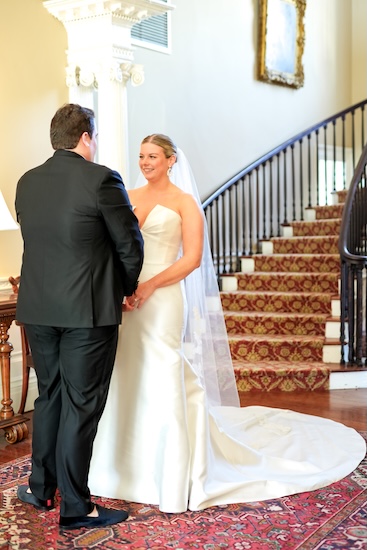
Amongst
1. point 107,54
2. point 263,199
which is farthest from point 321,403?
point 263,199

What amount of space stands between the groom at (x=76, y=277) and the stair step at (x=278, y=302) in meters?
3.82

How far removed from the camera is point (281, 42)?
873 centimetres

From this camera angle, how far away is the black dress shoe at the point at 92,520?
3004 mm

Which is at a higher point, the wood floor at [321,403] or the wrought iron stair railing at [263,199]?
the wrought iron stair railing at [263,199]

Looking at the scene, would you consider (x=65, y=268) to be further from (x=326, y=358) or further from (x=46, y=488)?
(x=326, y=358)

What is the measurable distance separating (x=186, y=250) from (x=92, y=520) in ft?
4.26

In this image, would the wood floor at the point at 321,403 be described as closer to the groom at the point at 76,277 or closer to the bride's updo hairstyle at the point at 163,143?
the groom at the point at 76,277

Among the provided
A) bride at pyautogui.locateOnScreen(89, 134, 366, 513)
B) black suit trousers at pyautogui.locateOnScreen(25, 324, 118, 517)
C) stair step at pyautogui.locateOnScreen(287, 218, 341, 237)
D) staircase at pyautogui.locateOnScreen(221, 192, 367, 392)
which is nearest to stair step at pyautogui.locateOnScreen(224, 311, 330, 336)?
staircase at pyautogui.locateOnScreen(221, 192, 367, 392)

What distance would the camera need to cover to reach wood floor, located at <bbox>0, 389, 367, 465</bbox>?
4680mm

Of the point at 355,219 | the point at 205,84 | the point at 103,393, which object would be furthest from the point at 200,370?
the point at 205,84

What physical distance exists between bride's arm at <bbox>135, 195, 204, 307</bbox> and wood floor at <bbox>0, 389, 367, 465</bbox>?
1.59 m

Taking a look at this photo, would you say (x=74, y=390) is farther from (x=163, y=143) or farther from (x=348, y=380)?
(x=348, y=380)

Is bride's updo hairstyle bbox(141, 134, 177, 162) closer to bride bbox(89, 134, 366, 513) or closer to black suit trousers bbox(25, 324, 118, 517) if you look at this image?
bride bbox(89, 134, 366, 513)

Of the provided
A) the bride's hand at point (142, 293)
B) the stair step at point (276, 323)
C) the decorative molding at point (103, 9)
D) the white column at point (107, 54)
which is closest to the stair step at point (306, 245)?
the stair step at point (276, 323)
